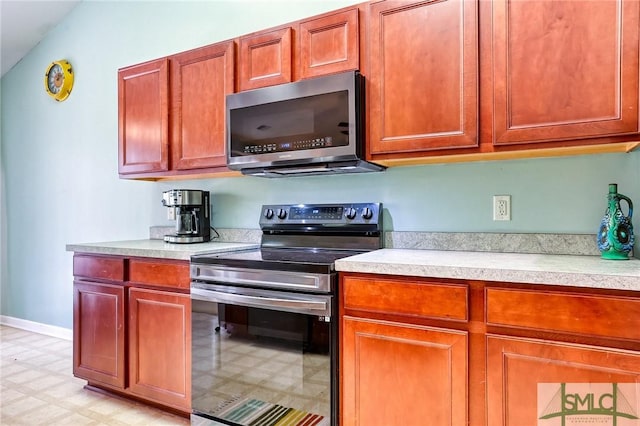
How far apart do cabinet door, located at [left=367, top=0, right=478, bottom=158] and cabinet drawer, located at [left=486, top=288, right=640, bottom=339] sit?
64 centimetres

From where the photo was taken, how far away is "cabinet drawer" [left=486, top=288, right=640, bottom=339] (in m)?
1.16

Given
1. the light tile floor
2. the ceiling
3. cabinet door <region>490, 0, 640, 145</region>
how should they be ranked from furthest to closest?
1. the ceiling
2. the light tile floor
3. cabinet door <region>490, 0, 640, 145</region>

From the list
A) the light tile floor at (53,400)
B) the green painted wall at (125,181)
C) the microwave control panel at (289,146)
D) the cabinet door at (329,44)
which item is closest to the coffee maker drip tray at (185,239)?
the green painted wall at (125,181)

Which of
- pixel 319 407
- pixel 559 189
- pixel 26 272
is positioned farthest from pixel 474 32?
pixel 26 272

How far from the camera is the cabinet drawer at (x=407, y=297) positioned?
Answer: 138 cm

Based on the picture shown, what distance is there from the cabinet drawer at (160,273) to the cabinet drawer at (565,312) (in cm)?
142

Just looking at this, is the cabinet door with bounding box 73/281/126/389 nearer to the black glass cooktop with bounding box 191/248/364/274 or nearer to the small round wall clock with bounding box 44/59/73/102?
the black glass cooktop with bounding box 191/248/364/274

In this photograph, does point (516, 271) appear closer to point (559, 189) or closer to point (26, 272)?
point (559, 189)

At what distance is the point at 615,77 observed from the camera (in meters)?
1.39

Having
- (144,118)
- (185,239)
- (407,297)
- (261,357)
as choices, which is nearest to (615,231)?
(407,297)

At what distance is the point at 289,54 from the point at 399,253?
113 centimetres

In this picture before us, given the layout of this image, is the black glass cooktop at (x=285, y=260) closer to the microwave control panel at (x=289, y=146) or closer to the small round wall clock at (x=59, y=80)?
the microwave control panel at (x=289, y=146)

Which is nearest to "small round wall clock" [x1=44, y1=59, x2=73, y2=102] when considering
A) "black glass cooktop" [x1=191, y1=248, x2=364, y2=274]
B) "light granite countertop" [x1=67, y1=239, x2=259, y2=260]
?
"light granite countertop" [x1=67, y1=239, x2=259, y2=260]

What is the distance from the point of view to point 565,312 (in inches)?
48.3
